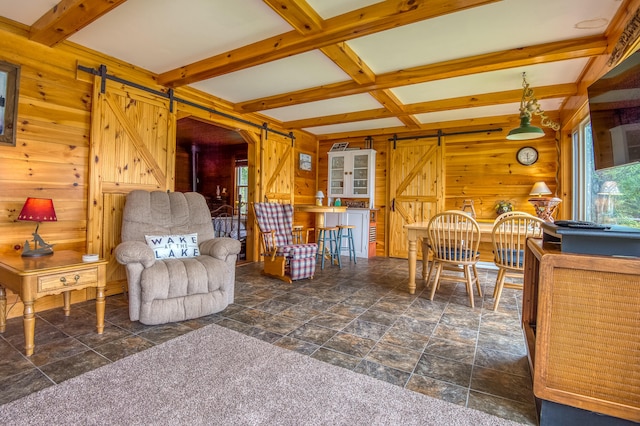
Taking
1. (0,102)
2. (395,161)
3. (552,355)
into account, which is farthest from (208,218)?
(395,161)

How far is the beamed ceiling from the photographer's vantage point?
7.54ft

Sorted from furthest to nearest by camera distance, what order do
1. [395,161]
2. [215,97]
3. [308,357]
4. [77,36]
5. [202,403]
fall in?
[395,161] < [215,97] < [77,36] < [308,357] < [202,403]

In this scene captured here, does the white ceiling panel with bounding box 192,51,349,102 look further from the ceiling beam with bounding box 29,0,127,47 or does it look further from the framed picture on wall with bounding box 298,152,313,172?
the framed picture on wall with bounding box 298,152,313,172

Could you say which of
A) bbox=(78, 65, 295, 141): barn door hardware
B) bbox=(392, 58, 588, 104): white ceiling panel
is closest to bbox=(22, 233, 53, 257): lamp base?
bbox=(78, 65, 295, 141): barn door hardware

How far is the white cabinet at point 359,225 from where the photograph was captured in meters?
5.96

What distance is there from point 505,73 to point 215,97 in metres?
3.67

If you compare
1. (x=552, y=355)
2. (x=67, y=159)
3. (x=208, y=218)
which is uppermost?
(x=67, y=159)

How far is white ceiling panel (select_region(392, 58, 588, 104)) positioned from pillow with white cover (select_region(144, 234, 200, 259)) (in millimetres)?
3086

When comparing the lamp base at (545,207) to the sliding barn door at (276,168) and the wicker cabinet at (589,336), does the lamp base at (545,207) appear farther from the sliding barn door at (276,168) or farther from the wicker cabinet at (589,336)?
the sliding barn door at (276,168)

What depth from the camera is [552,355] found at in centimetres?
147

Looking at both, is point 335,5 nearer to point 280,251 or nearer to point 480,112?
point 280,251

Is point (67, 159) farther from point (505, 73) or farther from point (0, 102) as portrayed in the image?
point (505, 73)

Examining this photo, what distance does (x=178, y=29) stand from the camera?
268 centimetres

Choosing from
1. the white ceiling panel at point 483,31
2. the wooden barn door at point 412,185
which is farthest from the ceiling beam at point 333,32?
the wooden barn door at point 412,185
